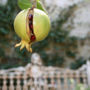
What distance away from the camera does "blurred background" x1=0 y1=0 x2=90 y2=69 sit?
11.5 feet

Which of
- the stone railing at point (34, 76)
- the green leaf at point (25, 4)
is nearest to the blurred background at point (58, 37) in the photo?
the stone railing at point (34, 76)

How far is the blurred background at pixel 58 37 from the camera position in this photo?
352 cm

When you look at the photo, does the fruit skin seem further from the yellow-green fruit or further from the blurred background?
the blurred background

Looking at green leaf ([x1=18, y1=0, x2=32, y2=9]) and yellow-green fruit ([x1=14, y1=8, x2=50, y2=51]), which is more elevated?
green leaf ([x1=18, y1=0, x2=32, y2=9])

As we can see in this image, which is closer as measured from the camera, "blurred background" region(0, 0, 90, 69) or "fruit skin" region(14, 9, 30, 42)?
"fruit skin" region(14, 9, 30, 42)

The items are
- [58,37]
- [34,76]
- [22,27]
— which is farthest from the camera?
[58,37]

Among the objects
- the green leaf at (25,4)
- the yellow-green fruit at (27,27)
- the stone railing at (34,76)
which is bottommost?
the stone railing at (34,76)

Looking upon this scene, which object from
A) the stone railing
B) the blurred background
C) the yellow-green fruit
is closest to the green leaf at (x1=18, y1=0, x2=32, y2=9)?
the yellow-green fruit

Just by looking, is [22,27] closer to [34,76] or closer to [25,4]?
[25,4]

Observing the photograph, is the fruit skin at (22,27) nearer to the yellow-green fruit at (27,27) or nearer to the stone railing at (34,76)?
the yellow-green fruit at (27,27)

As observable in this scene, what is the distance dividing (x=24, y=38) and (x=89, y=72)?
2.26 meters

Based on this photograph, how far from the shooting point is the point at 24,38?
28 cm

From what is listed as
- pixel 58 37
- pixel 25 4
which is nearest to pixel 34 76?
pixel 58 37

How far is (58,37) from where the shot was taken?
149 inches
